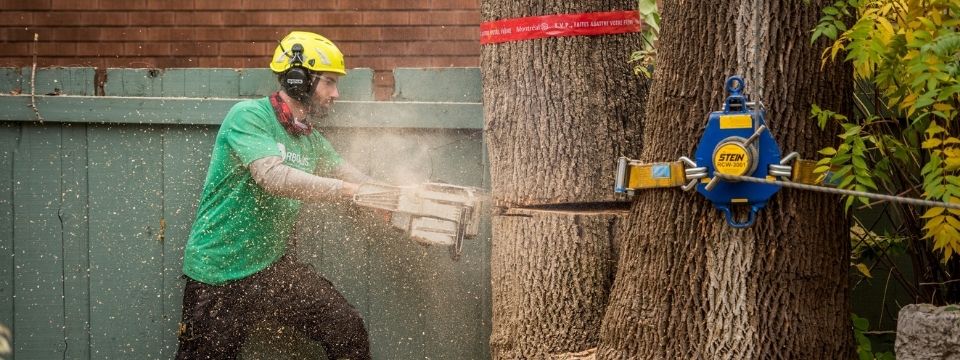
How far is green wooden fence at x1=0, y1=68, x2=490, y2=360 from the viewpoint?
5.04 metres

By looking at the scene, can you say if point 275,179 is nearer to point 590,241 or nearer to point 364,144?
point 364,144

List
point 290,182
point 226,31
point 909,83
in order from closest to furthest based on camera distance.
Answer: point 909,83 < point 290,182 < point 226,31

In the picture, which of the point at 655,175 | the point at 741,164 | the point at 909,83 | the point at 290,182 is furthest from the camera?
the point at 290,182

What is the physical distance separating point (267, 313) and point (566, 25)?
209cm

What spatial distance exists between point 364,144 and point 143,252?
4.11ft

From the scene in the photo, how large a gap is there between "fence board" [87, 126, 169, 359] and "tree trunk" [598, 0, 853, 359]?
2828 millimetres

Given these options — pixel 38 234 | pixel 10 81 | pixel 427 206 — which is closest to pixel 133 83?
pixel 10 81

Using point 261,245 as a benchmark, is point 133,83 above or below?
above

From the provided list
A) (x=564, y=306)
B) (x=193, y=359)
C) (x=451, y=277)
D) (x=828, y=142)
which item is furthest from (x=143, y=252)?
(x=828, y=142)

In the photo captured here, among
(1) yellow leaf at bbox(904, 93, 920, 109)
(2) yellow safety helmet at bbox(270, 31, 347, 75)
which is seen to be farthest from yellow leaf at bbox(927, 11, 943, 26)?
(2) yellow safety helmet at bbox(270, 31, 347, 75)

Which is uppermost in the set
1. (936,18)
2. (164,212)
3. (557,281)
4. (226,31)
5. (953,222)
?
(226,31)

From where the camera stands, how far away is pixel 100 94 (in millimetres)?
5094

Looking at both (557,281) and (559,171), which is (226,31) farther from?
(557,281)

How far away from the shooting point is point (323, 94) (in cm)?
488
